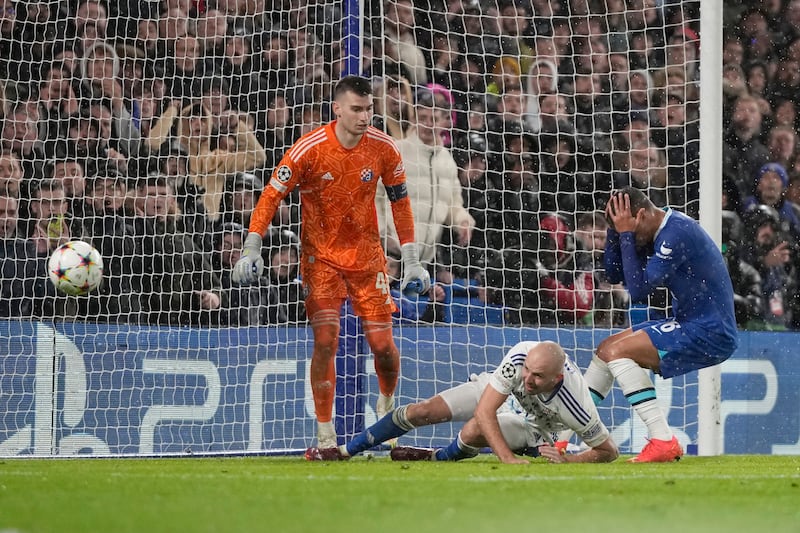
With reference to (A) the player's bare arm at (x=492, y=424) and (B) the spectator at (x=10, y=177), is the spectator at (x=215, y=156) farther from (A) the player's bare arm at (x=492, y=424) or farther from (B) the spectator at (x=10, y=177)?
(A) the player's bare arm at (x=492, y=424)

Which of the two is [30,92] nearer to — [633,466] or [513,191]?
[513,191]

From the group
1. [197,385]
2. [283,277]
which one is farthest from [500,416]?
[283,277]

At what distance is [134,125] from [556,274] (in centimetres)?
347

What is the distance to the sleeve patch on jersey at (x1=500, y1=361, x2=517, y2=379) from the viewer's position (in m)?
6.72

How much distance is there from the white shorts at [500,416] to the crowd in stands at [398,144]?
1.93m

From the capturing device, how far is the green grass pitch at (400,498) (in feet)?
12.5

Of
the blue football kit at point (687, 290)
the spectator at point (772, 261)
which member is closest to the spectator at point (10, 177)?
the blue football kit at point (687, 290)

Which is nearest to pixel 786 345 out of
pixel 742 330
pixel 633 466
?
pixel 742 330

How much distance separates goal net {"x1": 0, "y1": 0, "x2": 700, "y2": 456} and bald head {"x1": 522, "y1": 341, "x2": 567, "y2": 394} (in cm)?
266

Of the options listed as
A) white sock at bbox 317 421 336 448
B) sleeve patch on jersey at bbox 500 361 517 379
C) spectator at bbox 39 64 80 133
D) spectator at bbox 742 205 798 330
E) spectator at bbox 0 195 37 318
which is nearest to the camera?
sleeve patch on jersey at bbox 500 361 517 379

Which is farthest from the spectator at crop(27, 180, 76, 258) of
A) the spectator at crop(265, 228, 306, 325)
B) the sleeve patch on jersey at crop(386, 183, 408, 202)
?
the sleeve patch on jersey at crop(386, 183, 408, 202)

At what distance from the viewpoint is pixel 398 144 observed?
31.8ft

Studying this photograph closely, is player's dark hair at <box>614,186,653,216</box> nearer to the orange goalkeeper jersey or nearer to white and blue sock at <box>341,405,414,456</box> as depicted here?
the orange goalkeeper jersey

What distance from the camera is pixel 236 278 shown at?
7430 mm
